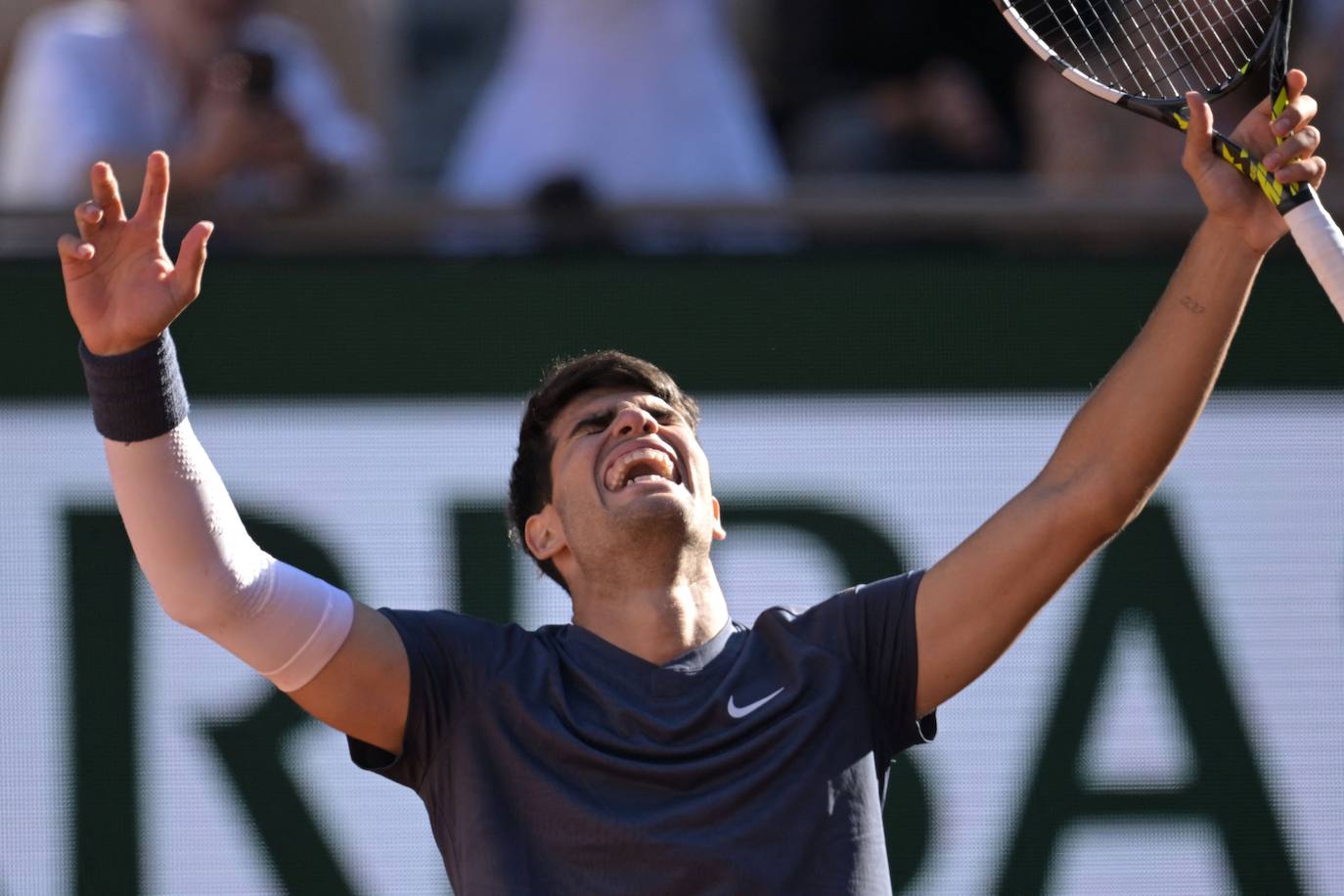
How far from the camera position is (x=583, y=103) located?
508 cm

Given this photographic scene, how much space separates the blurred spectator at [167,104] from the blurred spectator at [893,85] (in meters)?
1.37

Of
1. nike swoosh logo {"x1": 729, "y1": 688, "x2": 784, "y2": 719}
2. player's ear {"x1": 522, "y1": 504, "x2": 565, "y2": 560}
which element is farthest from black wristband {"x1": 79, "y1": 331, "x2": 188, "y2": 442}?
nike swoosh logo {"x1": 729, "y1": 688, "x2": 784, "y2": 719}

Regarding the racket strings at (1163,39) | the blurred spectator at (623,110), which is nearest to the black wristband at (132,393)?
the racket strings at (1163,39)

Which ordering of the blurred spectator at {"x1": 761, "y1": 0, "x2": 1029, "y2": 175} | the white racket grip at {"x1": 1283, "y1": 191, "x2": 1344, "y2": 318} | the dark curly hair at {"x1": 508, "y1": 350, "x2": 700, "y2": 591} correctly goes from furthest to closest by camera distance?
1. the blurred spectator at {"x1": 761, "y1": 0, "x2": 1029, "y2": 175}
2. the dark curly hair at {"x1": 508, "y1": 350, "x2": 700, "y2": 591}
3. the white racket grip at {"x1": 1283, "y1": 191, "x2": 1344, "y2": 318}

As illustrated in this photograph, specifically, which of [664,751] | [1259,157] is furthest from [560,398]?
[1259,157]

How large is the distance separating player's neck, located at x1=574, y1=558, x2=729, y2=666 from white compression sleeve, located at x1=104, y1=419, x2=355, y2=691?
1.26 ft

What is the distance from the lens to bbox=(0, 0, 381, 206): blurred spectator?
4.49 meters

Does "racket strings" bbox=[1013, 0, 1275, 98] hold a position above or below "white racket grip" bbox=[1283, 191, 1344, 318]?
above

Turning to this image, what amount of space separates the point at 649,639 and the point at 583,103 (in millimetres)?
2553

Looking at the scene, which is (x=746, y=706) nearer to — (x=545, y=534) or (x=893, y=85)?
(x=545, y=534)

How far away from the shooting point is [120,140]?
4.71m

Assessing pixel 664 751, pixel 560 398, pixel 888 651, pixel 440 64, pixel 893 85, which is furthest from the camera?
pixel 440 64

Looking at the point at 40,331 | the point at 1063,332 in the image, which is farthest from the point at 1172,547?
the point at 40,331

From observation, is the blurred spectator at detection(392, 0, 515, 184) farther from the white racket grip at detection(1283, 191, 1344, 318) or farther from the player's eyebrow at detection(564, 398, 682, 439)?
the white racket grip at detection(1283, 191, 1344, 318)
